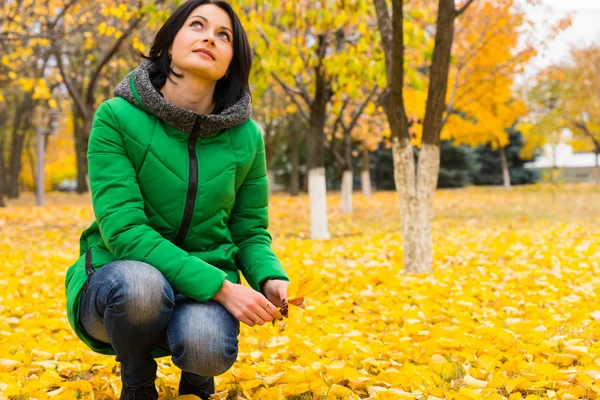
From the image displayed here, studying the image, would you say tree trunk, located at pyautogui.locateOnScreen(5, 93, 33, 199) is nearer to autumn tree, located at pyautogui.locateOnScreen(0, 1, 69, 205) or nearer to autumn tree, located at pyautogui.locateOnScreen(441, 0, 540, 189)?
autumn tree, located at pyautogui.locateOnScreen(0, 1, 69, 205)

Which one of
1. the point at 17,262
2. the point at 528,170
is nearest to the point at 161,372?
the point at 17,262

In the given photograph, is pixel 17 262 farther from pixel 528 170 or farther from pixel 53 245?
pixel 528 170

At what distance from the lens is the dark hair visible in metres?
2.24

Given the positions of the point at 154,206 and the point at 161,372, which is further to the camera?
the point at 161,372

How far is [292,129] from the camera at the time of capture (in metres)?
23.6

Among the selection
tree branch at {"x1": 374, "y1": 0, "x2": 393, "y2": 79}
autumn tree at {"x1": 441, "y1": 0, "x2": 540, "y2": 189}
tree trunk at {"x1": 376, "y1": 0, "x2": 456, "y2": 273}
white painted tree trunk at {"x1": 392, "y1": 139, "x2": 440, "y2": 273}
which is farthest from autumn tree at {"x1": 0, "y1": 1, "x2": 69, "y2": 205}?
autumn tree at {"x1": 441, "y1": 0, "x2": 540, "y2": 189}

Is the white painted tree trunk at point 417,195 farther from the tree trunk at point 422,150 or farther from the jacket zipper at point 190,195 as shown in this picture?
the jacket zipper at point 190,195

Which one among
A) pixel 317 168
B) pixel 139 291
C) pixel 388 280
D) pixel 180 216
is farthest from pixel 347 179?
pixel 139 291

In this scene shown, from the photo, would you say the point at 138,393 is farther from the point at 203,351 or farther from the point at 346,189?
the point at 346,189

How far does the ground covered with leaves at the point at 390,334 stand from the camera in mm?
2586

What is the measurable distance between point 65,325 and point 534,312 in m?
3.01

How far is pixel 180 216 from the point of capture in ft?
6.88

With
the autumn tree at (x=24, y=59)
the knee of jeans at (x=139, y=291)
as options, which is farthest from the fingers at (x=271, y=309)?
the autumn tree at (x=24, y=59)

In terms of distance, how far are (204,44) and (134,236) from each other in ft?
2.34
